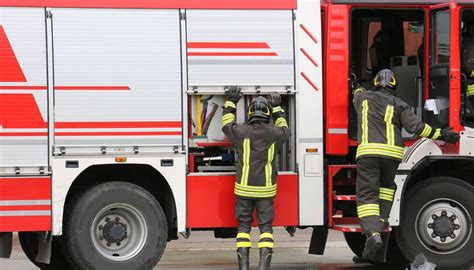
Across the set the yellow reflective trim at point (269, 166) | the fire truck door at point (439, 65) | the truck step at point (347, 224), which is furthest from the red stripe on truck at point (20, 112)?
the fire truck door at point (439, 65)

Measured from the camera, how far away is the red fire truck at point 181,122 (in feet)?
27.9

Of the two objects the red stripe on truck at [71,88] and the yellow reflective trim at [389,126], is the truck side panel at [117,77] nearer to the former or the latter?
the red stripe on truck at [71,88]

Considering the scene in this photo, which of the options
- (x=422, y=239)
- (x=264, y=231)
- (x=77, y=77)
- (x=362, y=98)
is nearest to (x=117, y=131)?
(x=77, y=77)

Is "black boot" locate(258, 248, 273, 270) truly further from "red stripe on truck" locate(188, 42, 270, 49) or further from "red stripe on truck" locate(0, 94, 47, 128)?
"red stripe on truck" locate(0, 94, 47, 128)

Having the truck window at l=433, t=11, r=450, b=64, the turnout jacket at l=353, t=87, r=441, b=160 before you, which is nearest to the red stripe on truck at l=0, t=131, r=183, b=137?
the turnout jacket at l=353, t=87, r=441, b=160

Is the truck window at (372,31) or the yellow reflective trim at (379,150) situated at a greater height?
the truck window at (372,31)

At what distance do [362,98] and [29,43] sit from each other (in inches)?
127

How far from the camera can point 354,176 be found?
9445 mm

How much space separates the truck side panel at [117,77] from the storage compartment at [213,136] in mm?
226

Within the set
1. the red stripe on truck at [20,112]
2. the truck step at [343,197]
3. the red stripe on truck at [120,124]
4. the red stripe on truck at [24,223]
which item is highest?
the red stripe on truck at [20,112]

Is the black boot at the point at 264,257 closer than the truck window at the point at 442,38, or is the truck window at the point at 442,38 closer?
the black boot at the point at 264,257

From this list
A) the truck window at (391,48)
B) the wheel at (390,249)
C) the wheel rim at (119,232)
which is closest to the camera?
the wheel rim at (119,232)


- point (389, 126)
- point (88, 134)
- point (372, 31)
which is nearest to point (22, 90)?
point (88, 134)

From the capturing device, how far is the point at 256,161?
8.87 m
